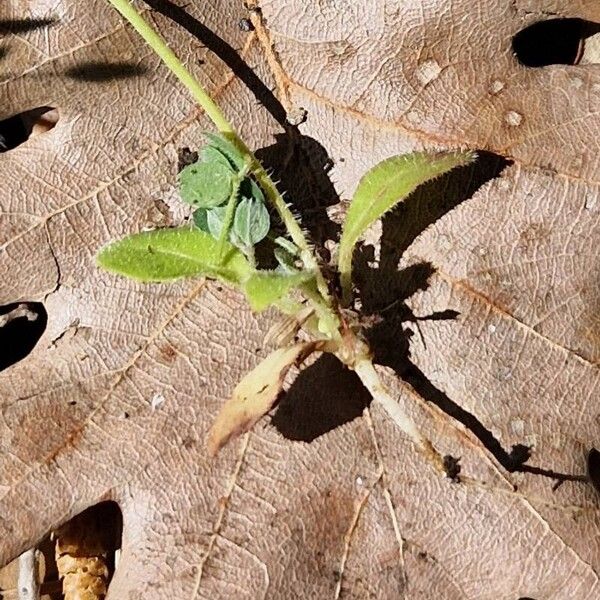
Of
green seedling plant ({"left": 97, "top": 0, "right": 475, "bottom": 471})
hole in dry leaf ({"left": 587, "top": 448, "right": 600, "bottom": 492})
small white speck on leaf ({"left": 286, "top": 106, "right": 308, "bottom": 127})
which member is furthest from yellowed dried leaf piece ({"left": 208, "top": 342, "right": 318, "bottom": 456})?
hole in dry leaf ({"left": 587, "top": 448, "right": 600, "bottom": 492})

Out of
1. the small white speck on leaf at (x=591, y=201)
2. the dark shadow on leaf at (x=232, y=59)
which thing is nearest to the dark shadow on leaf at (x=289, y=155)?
the dark shadow on leaf at (x=232, y=59)

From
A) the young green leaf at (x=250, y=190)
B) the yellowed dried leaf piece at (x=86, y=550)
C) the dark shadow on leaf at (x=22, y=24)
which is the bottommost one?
the yellowed dried leaf piece at (x=86, y=550)

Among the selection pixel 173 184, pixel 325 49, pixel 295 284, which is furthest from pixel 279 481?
pixel 325 49

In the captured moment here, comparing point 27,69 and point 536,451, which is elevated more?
point 27,69

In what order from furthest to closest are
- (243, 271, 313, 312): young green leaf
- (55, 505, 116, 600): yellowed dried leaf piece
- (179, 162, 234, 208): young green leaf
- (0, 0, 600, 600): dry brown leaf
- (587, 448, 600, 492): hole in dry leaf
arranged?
(55, 505, 116, 600): yellowed dried leaf piece, (587, 448, 600, 492): hole in dry leaf, (0, 0, 600, 600): dry brown leaf, (179, 162, 234, 208): young green leaf, (243, 271, 313, 312): young green leaf

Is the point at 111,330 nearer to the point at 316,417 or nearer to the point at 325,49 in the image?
the point at 316,417

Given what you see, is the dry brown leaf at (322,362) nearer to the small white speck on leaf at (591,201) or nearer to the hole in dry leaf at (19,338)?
the small white speck on leaf at (591,201)

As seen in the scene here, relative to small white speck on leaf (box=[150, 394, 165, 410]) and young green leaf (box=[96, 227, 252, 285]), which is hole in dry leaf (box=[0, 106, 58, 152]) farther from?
small white speck on leaf (box=[150, 394, 165, 410])
